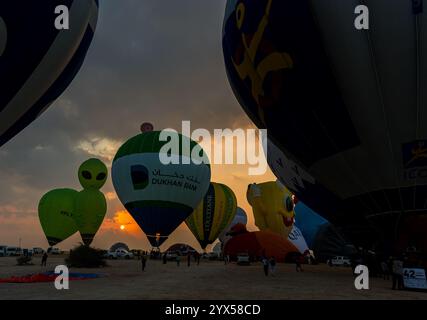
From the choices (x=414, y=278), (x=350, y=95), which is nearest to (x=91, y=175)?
(x=350, y=95)

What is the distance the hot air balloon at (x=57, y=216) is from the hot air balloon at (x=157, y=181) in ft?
60.0

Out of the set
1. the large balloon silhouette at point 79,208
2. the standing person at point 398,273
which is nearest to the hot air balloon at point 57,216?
the large balloon silhouette at point 79,208

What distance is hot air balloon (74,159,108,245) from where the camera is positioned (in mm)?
47688

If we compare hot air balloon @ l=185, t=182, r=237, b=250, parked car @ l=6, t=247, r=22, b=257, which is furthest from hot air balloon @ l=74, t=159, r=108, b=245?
parked car @ l=6, t=247, r=22, b=257

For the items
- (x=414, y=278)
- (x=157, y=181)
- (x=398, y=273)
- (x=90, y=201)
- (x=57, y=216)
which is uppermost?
(x=157, y=181)

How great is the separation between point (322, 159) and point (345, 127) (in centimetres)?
198

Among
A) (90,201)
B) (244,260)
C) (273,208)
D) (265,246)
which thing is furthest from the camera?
(273,208)

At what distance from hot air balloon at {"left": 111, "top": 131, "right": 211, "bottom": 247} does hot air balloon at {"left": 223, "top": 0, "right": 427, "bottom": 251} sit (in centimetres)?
1800

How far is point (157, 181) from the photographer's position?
34656 millimetres

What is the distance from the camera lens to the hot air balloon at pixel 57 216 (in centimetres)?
5225

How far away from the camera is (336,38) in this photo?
14.7m

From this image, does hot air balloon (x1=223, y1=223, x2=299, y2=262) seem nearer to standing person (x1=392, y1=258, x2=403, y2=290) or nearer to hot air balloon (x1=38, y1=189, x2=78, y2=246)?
standing person (x1=392, y1=258, x2=403, y2=290)

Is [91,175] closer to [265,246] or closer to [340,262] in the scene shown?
[265,246]

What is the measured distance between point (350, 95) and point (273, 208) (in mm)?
38964
